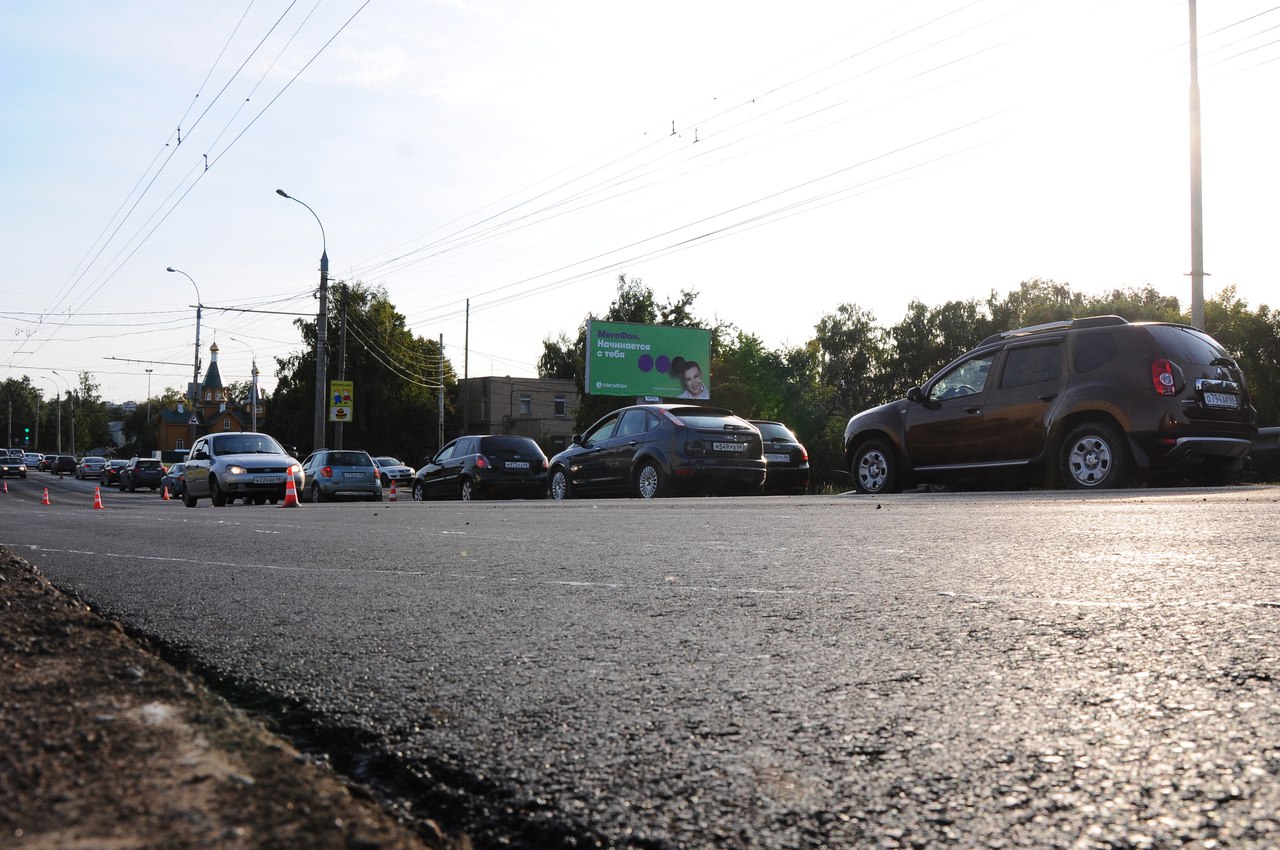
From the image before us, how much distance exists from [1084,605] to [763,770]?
85.0 inches

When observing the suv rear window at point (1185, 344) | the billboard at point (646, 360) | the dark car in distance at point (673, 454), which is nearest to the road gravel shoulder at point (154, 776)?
the suv rear window at point (1185, 344)

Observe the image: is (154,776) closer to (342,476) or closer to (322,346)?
(342,476)

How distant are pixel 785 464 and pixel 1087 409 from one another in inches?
317

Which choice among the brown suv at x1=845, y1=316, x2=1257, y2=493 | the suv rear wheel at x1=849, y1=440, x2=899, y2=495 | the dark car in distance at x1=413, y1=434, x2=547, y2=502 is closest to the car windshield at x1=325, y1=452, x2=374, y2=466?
the dark car in distance at x1=413, y1=434, x2=547, y2=502

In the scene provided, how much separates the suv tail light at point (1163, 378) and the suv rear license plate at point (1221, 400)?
0.45 m

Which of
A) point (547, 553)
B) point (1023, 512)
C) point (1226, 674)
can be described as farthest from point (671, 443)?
point (1226, 674)

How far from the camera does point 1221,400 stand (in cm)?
1118

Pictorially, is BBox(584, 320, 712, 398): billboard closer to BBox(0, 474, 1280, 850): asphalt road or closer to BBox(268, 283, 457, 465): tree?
BBox(268, 283, 457, 465): tree

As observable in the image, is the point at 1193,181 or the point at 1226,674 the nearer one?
the point at 1226,674

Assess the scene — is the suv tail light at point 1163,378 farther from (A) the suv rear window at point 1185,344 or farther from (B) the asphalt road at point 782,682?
(B) the asphalt road at point 782,682

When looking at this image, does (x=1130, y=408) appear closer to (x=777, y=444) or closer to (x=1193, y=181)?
(x=777, y=444)

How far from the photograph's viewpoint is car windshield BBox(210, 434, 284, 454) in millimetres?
22047

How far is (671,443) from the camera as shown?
54.8 feet

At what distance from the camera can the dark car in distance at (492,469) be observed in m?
21.4
